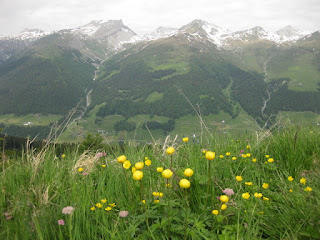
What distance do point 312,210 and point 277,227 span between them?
41cm

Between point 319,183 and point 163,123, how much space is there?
619 ft

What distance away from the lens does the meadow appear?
2.19m

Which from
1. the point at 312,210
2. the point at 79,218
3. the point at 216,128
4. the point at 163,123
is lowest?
the point at 163,123

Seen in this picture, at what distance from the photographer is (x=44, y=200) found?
288cm

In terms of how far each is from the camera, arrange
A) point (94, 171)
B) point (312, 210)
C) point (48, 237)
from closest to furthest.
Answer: point (312, 210) < point (48, 237) < point (94, 171)

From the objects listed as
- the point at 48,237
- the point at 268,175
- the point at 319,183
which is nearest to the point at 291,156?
the point at 268,175

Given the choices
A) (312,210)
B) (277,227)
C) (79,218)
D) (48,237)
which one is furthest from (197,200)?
(48,237)

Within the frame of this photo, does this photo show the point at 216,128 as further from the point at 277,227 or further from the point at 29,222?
the point at 29,222

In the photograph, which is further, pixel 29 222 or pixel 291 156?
pixel 291 156

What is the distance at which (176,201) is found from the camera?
2.84m

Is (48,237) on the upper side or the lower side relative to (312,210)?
lower

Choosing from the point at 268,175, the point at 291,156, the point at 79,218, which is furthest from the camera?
the point at 291,156

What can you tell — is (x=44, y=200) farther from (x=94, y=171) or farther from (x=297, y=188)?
(x=297, y=188)

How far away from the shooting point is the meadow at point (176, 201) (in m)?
2.19
